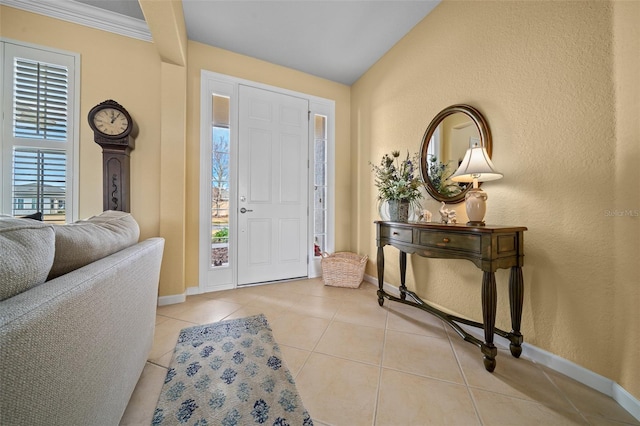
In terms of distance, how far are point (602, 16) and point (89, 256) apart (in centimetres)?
257

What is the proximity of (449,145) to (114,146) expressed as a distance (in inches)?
113

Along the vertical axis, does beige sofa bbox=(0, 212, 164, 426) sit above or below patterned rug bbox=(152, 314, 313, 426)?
above

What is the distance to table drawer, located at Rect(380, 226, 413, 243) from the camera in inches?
72.5

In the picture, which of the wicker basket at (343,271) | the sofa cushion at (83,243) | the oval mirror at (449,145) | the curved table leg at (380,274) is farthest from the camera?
the wicker basket at (343,271)

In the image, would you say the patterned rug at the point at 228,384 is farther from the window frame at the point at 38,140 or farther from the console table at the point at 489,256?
the window frame at the point at 38,140

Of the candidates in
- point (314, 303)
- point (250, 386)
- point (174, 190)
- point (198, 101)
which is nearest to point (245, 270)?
point (314, 303)

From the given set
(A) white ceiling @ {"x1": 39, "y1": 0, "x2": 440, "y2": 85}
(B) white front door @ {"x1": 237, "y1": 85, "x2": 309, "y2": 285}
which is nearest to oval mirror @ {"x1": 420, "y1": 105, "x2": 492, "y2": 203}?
(A) white ceiling @ {"x1": 39, "y1": 0, "x2": 440, "y2": 85}

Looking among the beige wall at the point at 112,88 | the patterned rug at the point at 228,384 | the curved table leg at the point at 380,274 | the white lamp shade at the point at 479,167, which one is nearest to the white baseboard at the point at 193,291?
the beige wall at the point at 112,88

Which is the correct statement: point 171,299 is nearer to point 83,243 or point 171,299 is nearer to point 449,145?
point 83,243

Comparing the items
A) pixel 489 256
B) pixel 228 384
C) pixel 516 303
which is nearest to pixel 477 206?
pixel 489 256

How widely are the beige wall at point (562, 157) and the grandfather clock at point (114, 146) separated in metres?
2.79

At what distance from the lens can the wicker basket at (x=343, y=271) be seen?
266 cm

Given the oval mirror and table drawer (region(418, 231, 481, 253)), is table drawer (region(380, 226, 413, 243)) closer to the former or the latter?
table drawer (region(418, 231, 481, 253))

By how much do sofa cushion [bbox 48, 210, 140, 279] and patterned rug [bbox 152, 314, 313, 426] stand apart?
2.49ft
